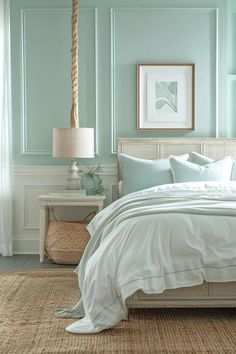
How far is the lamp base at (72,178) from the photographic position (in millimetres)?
6152

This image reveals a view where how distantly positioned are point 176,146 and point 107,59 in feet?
3.61

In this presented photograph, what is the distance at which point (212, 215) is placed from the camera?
A: 3822mm

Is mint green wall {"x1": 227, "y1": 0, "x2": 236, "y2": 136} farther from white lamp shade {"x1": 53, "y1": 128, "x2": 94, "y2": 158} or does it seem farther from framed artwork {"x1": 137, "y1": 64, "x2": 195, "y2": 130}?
white lamp shade {"x1": 53, "y1": 128, "x2": 94, "y2": 158}

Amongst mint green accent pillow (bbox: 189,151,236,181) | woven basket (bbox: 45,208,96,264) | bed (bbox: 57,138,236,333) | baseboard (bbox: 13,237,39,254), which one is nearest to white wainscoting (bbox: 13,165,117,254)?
baseboard (bbox: 13,237,39,254)

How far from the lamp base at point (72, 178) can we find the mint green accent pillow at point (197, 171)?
0.94 metres

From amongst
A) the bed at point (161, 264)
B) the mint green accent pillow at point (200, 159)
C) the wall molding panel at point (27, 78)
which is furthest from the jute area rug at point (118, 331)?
the wall molding panel at point (27, 78)

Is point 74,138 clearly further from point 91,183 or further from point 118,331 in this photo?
point 118,331

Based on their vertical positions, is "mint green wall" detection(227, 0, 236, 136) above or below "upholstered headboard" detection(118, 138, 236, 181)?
above

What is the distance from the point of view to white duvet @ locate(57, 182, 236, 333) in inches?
142

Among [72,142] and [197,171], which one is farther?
[72,142]

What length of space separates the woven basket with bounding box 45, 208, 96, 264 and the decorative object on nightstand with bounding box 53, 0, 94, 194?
47 cm

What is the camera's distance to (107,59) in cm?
645

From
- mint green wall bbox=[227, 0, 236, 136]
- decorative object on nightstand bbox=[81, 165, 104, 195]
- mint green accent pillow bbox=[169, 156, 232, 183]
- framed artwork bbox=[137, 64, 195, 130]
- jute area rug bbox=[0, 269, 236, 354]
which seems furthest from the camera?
mint green wall bbox=[227, 0, 236, 136]

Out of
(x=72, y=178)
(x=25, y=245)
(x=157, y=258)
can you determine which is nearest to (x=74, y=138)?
(x=72, y=178)
